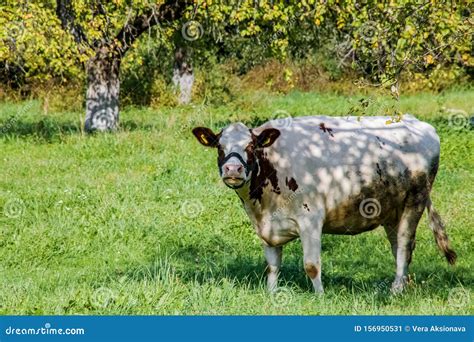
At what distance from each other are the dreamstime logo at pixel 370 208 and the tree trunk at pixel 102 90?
13897 millimetres

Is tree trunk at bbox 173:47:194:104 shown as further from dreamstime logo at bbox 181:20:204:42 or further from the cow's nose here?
the cow's nose

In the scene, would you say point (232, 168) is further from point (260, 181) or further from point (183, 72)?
point (183, 72)

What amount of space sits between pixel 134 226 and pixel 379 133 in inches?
178

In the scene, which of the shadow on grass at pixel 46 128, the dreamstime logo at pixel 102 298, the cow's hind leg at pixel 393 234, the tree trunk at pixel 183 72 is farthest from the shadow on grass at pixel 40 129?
the dreamstime logo at pixel 102 298

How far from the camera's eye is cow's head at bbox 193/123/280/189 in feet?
31.6

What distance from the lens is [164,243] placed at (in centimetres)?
1309

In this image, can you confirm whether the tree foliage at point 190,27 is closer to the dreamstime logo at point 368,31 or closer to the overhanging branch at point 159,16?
the dreamstime logo at point 368,31

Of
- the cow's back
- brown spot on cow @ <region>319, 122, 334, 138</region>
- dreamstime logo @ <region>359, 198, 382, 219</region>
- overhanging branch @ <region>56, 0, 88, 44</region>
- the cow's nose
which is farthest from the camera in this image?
overhanging branch @ <region>56, 0, 88, 44</region>

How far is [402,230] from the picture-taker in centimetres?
1088

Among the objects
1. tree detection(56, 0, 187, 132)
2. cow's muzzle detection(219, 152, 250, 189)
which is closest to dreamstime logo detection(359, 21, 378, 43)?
cow's muzzle detection(219, 152, 250, 189)

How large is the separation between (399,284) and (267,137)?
2.47 meters

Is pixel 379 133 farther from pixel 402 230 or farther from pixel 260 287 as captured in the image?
pixel 260 287

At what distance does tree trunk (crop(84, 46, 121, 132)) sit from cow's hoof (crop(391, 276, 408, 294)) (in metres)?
14.0

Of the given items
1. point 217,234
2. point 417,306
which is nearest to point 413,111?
point 217,234
